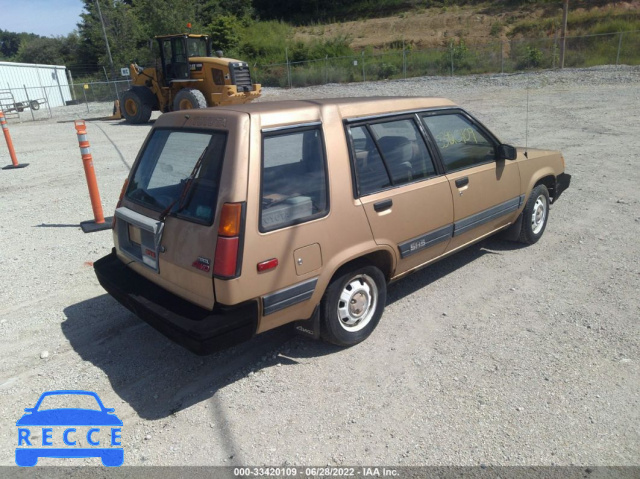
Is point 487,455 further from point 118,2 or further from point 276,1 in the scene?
point 276,1

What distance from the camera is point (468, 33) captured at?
158 ft

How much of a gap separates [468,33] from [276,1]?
29.2 meters

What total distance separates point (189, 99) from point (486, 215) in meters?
14.2

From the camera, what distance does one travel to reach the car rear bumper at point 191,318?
3.09 metres

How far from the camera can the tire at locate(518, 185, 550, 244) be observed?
5.56 meters

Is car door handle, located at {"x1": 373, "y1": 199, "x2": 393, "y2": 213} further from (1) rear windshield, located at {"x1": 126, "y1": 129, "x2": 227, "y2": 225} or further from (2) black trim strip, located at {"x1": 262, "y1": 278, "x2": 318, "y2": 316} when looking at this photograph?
(1) rear windshield, located at {"x1": 126, "y1": 129, "x2": 227, "y2": 225}

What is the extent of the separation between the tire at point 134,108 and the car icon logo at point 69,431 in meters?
17.6

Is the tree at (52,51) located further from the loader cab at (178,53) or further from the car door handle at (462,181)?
the car door handle at (462,181)

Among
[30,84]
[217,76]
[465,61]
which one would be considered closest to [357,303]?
[217,76]

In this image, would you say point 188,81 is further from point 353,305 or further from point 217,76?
point 353,305

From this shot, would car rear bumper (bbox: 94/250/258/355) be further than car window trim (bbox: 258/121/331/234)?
No

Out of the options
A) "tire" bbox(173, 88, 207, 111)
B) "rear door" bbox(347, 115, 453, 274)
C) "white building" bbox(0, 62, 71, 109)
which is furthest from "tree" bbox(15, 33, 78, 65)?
"rear door" bbox(347, 115, 453, 274)

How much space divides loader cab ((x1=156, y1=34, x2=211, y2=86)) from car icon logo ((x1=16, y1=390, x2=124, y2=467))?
53.8ft

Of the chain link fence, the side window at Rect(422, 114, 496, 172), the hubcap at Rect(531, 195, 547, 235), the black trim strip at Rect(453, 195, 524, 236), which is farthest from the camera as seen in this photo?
the chain link fence
